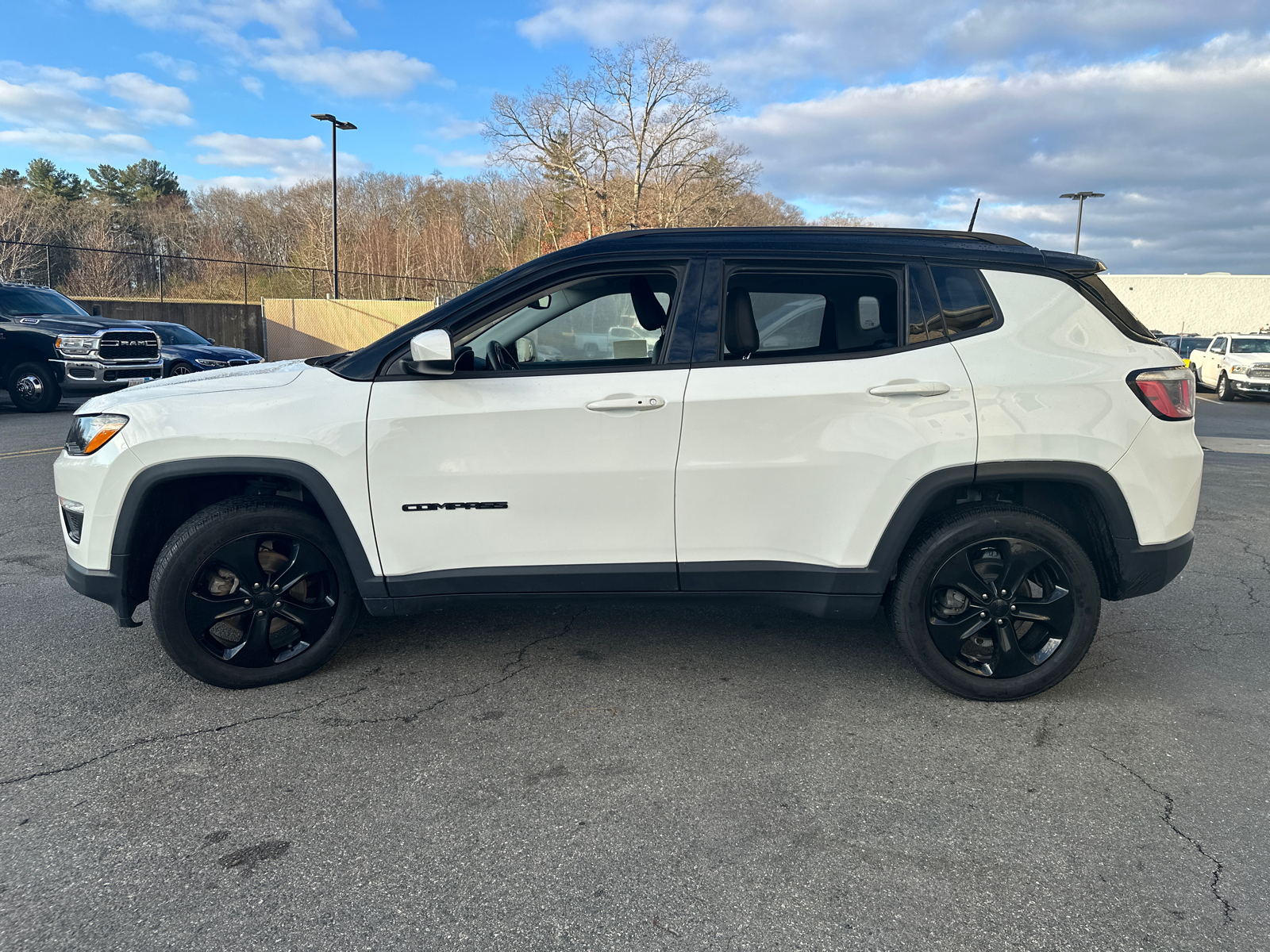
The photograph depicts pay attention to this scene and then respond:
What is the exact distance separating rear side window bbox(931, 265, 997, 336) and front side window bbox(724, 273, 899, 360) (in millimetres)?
187

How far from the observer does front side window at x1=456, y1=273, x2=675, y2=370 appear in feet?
11.2

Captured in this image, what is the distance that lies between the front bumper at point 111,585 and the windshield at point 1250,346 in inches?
1097

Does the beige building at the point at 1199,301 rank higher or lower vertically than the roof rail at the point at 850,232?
higher

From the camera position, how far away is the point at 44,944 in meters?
2.05

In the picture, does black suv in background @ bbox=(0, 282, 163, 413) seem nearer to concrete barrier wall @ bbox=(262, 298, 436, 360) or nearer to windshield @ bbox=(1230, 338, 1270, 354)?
concrete barrier wall @ bbox=(262, 298, 436, 360)

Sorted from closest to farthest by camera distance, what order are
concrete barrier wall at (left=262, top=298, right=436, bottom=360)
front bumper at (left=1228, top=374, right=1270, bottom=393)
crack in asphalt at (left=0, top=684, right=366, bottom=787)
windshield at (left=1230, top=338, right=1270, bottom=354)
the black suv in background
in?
crack in asphalt at (left=0, top=684, right=366, bottom=787) < the black suv in background < front bumper at (left=1228, top=374, right=1270, bottom=393) < windshield at (left=1230, top=338, right=1270, bottom=354) < concrete barrier wall at (left=262, top=298, right=436, bottom=360)

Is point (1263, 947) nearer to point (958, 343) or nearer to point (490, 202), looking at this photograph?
point (958, 343)

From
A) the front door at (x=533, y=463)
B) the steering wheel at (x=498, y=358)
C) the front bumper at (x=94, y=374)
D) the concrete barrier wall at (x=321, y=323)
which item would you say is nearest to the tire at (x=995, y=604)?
the front door at (x=533, y=463)

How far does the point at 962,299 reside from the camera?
133 inches

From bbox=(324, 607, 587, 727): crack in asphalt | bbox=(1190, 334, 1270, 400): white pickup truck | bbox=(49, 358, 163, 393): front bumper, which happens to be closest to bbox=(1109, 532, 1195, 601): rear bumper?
bbox=(324, 607, 587, 727): crack in asphalt

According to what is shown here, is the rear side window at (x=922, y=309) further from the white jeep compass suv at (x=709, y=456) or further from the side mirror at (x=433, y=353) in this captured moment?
the side mirror at (x=433, y=353)

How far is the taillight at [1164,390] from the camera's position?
10.8 feet

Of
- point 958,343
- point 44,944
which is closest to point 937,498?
point 958,343

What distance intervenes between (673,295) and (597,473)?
2.61 ft
